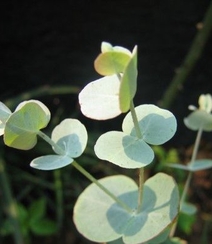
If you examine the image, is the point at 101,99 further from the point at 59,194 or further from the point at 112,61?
the point at 59,194

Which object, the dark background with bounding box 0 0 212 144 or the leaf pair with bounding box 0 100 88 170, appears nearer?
the leaf pair with bounding box 0 100 88 170

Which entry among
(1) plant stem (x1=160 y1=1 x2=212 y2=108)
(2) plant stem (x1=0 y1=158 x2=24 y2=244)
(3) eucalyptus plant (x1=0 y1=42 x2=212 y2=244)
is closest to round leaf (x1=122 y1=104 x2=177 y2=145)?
(3) eucalyptus plant (x1=0 y1=42 x2=212 y2=244)

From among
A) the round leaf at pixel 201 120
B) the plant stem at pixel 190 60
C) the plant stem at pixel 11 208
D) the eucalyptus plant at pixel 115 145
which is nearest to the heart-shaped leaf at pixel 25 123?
the eucalyptus plant at pixel 115 145

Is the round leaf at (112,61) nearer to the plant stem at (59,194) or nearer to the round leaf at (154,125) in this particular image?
the round leaf at (154,125)

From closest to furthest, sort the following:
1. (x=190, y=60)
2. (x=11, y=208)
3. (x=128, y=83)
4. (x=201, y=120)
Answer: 1. (x=128, y=83)
2. (x=201, y=120)
3. (x=11, y=208)
4. (x=190, y=60)

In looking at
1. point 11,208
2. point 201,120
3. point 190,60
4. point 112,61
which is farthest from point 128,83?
point 190,60

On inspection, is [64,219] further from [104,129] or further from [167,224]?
[167,224]

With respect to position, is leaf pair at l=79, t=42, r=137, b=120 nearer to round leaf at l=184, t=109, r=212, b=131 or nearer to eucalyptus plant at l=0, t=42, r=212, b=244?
eucalyptus plant at l=0, t=42, r=212, b=244
